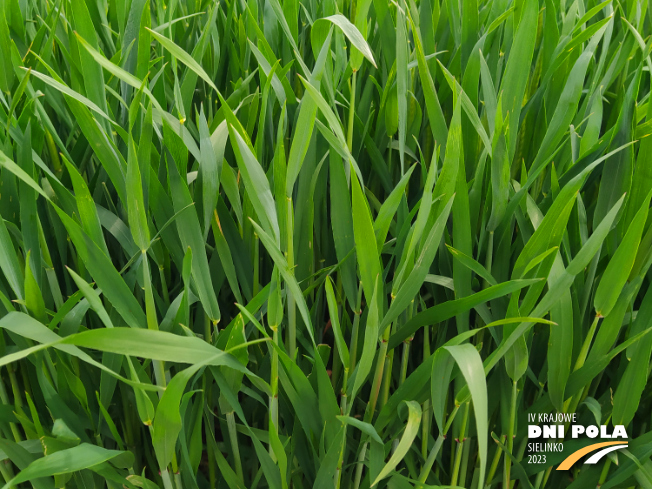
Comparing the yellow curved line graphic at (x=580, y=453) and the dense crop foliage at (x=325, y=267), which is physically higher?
the dense crop foliage at (x=325, y=267)

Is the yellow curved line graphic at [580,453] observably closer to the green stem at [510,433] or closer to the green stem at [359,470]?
the green stem at [510,433]

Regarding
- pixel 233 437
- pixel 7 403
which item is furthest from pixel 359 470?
pixel 7 403

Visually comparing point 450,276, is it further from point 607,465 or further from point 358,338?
point 607,465

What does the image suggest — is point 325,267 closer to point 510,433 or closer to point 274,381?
point 274,381

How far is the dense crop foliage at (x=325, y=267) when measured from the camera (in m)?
0.43

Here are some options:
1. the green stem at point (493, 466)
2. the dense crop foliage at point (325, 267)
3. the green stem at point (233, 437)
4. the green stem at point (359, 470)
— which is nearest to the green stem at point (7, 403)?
the dense crop foliage at point (325, 267)

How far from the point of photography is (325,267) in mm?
545

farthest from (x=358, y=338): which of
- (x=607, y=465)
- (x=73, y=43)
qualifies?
(x=73, y=43)

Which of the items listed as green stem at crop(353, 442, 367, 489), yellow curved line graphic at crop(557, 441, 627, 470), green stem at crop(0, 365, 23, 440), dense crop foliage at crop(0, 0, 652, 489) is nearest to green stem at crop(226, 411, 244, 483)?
dense crop foliage at crop(0, 0, 652, 489)

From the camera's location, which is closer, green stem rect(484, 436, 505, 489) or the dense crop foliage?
the dense crop foliage

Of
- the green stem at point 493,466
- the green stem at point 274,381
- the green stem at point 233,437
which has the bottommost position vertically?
the green stem at point 493,466

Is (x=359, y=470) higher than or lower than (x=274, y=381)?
lower

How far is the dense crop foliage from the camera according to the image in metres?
0.43

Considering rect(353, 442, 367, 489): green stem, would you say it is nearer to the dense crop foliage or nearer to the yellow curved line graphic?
the dense crop foliage
